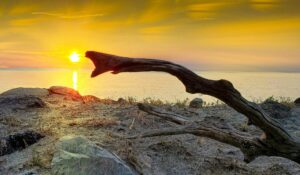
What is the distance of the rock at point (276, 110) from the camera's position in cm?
1666

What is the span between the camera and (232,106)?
8.98 m

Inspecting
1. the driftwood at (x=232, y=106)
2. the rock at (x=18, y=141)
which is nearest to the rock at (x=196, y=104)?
the rock at (x=18, y=141)

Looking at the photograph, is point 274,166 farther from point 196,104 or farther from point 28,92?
point 28,92

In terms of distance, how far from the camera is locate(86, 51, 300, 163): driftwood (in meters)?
8.25

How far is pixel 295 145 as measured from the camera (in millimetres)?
9336

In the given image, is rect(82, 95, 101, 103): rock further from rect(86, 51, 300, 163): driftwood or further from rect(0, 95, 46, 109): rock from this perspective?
rect(86, 51, 300, 163): driftwood

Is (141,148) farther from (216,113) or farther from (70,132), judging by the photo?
(216,113)

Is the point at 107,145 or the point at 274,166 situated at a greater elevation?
the point at 107,145

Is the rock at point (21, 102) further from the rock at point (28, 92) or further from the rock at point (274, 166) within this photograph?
the rock at point (274, 166)

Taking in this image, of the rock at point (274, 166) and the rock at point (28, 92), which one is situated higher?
the rock at point (28, 92)

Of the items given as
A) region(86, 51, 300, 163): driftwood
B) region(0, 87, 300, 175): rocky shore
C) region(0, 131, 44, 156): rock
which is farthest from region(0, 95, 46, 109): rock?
region(86, 51, 300, 163): driftwood

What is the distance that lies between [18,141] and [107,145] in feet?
7.72

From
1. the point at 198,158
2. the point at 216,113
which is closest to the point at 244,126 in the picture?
the point at 216,113

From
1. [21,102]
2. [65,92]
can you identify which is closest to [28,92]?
[65,92]
